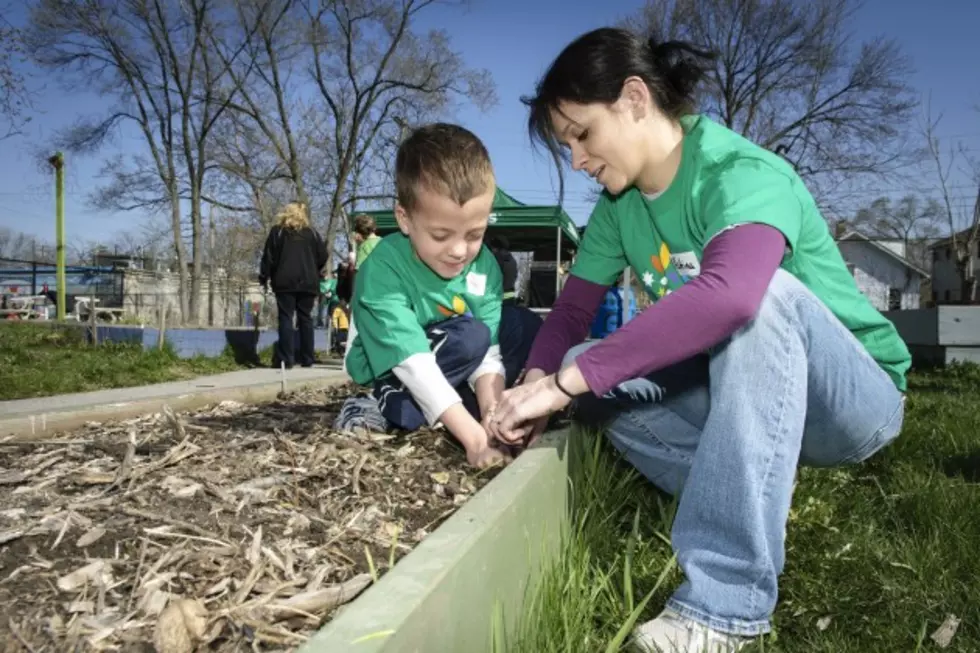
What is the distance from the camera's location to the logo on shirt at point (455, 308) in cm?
276

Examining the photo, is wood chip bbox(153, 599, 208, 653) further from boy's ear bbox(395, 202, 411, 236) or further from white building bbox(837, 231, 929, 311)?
white building bbox(837, 231, 929, 311)

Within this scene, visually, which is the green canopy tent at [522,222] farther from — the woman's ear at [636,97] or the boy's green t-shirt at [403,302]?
the woman's ear at [636,97]

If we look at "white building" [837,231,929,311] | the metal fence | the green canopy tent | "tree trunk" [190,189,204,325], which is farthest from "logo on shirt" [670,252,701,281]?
"white building" [837,231,929,311]

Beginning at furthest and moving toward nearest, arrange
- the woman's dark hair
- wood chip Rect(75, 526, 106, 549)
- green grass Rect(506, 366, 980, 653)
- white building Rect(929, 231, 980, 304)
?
white building Rect(929, 231, 980, 304) < the woman's dark hair < green grass Rect(506, 366, 980, 653) < wood chip Rect(75, 526, 106, 549)

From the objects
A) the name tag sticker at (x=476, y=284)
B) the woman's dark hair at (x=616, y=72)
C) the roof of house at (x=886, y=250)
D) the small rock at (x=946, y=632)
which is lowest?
the small rock at (x=946, y=632)

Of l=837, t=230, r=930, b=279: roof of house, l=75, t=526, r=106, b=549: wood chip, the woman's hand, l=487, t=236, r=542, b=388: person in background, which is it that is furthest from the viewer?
l=837, t=230, r=930, b=279: roof of house

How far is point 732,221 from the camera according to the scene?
1.57 m

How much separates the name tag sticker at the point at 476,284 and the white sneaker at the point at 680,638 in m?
1.57

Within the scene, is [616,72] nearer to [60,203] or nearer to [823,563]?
[823,563]

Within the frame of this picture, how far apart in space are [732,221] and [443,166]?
3.57ft

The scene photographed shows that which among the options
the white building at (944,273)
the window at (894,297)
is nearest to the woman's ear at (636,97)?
the window at (894,297)

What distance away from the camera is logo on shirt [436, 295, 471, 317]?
2.76 meters

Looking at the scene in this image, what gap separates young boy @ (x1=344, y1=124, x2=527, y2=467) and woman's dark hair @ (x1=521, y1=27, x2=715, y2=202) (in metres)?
0.41

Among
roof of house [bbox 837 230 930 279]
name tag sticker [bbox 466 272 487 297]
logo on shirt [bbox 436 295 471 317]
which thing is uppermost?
roof of house [bbox 837 230 930 279]
